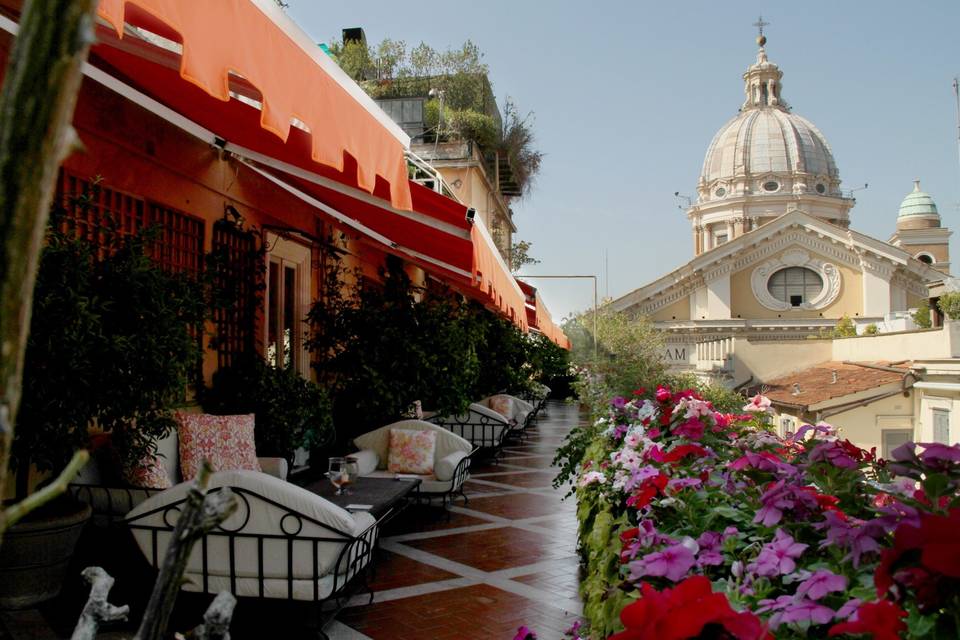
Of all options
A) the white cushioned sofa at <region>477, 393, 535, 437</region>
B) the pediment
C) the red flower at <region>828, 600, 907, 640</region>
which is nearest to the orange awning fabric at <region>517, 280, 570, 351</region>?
the white cushioned sofa at <region>477, 393, 535, 437</region>

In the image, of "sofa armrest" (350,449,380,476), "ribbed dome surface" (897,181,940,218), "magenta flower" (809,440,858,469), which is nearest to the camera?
"magenta flower" (809,440,858,469)

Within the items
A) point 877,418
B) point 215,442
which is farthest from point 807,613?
point 877,418

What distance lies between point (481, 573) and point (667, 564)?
11.9 ft

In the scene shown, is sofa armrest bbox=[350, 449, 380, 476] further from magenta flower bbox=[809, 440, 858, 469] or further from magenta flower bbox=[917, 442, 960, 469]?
magenta flower bbox=[917, 442, 960, 469]

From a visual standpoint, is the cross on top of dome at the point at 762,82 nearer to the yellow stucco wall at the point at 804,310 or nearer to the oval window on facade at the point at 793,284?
the yellow stucco wall at the point at 804,310

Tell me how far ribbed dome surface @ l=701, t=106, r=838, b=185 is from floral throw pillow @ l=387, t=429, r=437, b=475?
212ft

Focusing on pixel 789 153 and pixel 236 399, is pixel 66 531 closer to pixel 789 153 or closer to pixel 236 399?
pixel 236 399

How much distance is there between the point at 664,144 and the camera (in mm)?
16141

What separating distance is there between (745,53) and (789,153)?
42.5ft

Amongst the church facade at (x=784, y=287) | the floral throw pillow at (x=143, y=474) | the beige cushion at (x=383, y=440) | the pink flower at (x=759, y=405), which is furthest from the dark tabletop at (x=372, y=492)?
the church facade at (x=784, y=287)

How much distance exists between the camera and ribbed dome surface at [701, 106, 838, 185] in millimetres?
66250

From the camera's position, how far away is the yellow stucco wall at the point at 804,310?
44.4 metres

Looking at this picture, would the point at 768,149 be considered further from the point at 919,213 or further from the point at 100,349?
the point at 100,349

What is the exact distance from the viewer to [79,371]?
3.32 m
